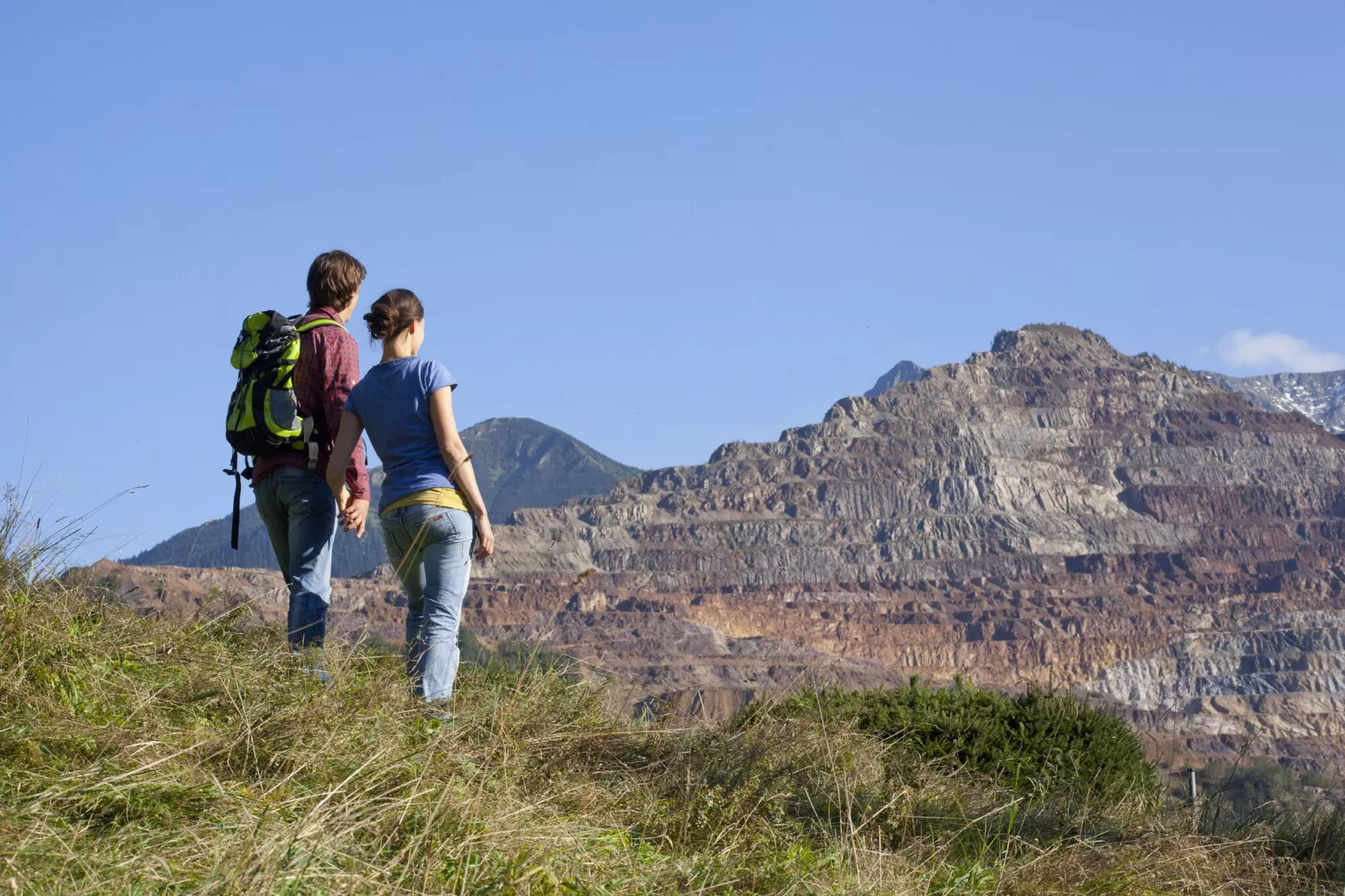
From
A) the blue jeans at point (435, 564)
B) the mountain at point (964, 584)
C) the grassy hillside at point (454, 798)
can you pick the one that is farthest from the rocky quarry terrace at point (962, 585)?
the grassy hillside at point (454, 798)

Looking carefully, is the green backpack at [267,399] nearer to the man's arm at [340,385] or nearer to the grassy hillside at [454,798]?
the man's arm at [340,385]

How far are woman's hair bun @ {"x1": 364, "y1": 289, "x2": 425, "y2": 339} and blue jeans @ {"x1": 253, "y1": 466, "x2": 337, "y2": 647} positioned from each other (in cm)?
54

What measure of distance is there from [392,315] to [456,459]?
0.60m

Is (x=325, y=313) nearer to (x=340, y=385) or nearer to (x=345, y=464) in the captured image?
(x=340, y=385)

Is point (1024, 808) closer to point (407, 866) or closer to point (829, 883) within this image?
point (829, 883)

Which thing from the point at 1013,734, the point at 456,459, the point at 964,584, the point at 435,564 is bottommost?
the point at 1013,734

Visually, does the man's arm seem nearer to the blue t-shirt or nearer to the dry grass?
the blue t-shirt

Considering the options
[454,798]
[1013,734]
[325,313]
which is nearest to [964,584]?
[1013,734]

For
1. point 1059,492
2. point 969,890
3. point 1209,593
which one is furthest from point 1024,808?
point 1059,492

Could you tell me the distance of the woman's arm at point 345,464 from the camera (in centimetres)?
470

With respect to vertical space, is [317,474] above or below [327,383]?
below

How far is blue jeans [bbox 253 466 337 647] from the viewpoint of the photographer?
4781 millimetres

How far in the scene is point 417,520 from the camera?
4.51 meters

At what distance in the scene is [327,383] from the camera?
4.96 m
